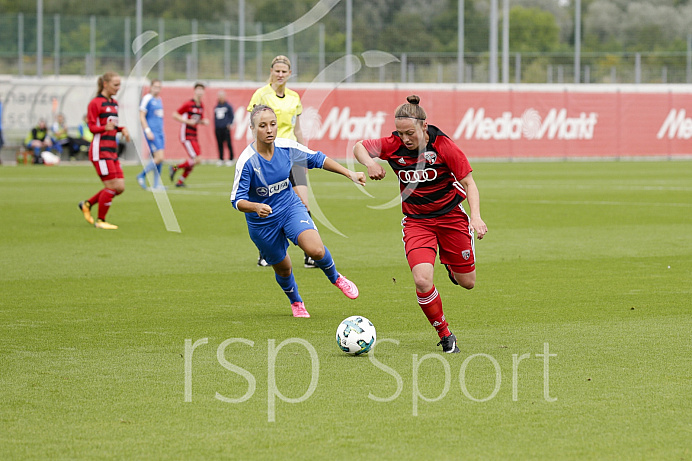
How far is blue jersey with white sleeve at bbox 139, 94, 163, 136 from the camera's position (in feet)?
76.0

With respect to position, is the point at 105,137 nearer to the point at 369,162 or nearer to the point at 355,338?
the point at 369,162

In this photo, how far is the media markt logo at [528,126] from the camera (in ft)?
135

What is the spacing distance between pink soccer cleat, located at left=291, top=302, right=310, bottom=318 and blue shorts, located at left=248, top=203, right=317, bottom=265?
40 centimetres

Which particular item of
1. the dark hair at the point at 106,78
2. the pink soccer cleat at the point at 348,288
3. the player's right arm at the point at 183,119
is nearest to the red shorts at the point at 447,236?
the pink soccer cleat at the point at 348,288

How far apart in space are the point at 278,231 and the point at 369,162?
5.32 ft

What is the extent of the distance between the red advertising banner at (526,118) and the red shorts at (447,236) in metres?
30.7

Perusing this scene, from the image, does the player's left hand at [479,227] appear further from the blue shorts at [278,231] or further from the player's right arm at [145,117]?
the player's right arm at [145,117]

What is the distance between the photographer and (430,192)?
307 inches

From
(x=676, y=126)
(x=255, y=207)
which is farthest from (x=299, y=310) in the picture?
(x=676, y=126)

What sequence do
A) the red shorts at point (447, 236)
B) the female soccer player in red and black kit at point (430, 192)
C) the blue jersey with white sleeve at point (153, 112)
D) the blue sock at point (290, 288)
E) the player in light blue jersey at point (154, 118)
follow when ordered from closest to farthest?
the female soccer player in red and black kit at point (430, 192)
the red shorts at point (447, 236)
the blue sock at point (290, 288)
the player in light blue jersey at point (154, 118)
the blue jersey with white sleeve at point (153, 112)

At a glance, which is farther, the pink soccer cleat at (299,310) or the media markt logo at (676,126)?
the media markt logo at (676,126)

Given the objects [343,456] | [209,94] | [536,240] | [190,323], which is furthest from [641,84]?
[343,456]

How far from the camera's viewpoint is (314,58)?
4575 cm

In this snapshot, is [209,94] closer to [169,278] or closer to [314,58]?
[314,58]
